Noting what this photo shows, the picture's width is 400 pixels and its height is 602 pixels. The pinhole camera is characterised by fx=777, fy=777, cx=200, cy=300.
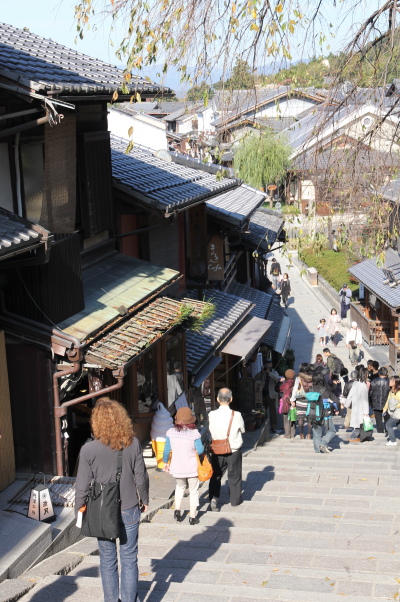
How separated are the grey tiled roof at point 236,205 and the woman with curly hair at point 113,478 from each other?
13.8 m

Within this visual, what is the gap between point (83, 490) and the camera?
5.90 metres

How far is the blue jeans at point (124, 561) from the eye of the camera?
5.93 m

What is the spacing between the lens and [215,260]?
18594 mm

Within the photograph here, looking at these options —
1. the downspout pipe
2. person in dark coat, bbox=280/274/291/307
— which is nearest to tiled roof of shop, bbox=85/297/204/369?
the downspout pipe

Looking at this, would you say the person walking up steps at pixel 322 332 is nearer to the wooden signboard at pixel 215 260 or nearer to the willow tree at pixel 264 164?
the wooden signboard at pixel 215 260

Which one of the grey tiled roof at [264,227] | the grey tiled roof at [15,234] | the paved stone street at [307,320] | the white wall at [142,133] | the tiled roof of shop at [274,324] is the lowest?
the paved stone street at [307,320]

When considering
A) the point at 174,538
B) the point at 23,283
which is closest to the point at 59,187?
the point at 23,283

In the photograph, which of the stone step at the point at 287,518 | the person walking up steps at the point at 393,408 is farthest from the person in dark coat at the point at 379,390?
the stone step at the point at 287,518

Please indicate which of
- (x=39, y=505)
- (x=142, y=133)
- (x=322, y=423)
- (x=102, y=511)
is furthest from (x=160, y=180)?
(x=142, y=133)

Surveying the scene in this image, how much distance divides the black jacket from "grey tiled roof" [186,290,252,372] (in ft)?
10.7

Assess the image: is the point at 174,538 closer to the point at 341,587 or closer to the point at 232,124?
the point at 341,587

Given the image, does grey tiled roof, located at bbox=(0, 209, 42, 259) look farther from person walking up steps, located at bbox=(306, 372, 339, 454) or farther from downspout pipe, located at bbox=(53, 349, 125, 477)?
person walking up steps, located at bbox=(306, 372, 339, 454)

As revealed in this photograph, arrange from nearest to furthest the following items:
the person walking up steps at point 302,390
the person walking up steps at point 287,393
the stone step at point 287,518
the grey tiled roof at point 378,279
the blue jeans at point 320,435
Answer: the stone step at point 287,518 < the blue jeans at point 320,435 < the person walking up steps at point 302,390 < the person walking up steps at point 287,393 < the grey tiled roof at point 378,279

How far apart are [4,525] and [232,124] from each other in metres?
5.50
